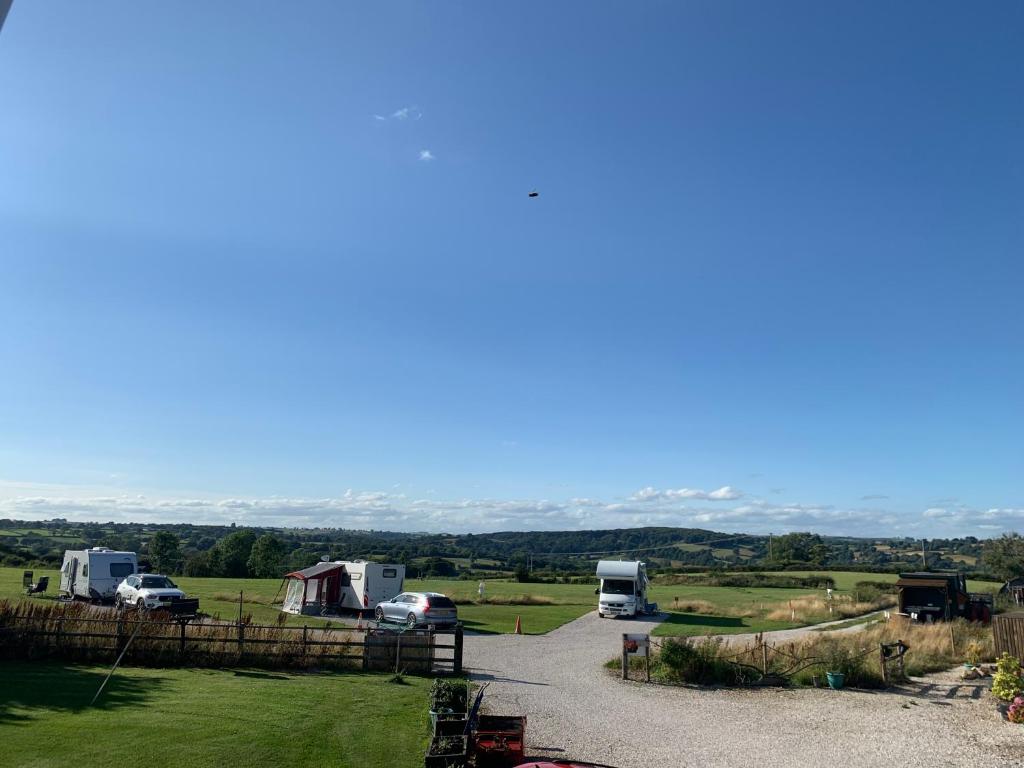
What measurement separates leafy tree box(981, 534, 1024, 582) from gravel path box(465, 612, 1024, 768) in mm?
69766

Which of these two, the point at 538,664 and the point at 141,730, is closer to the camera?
the point at 141,730

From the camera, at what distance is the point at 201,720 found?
11.4m

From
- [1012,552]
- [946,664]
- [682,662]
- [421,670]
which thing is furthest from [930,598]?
[1012,552]

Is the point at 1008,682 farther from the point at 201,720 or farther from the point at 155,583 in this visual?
the point at 155,583

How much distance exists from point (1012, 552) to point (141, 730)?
299 ft

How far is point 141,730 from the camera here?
10555 mm

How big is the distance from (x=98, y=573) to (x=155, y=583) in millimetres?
4658

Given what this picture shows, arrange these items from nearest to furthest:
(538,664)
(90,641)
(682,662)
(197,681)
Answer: (197,681), (90,641), (682,662), (538,664)

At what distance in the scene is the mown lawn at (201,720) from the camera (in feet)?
31.5

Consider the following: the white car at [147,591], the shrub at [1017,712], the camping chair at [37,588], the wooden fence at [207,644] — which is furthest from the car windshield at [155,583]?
the shrub at [1017,712]

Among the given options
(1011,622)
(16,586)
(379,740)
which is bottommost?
(16,586)

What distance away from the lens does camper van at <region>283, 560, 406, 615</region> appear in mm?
33031

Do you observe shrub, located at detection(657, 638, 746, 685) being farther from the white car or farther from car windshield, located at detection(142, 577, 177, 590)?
car windshield, located at detection(142, 577, 177, 590)

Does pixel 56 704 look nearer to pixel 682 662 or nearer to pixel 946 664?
pixel 682 662
